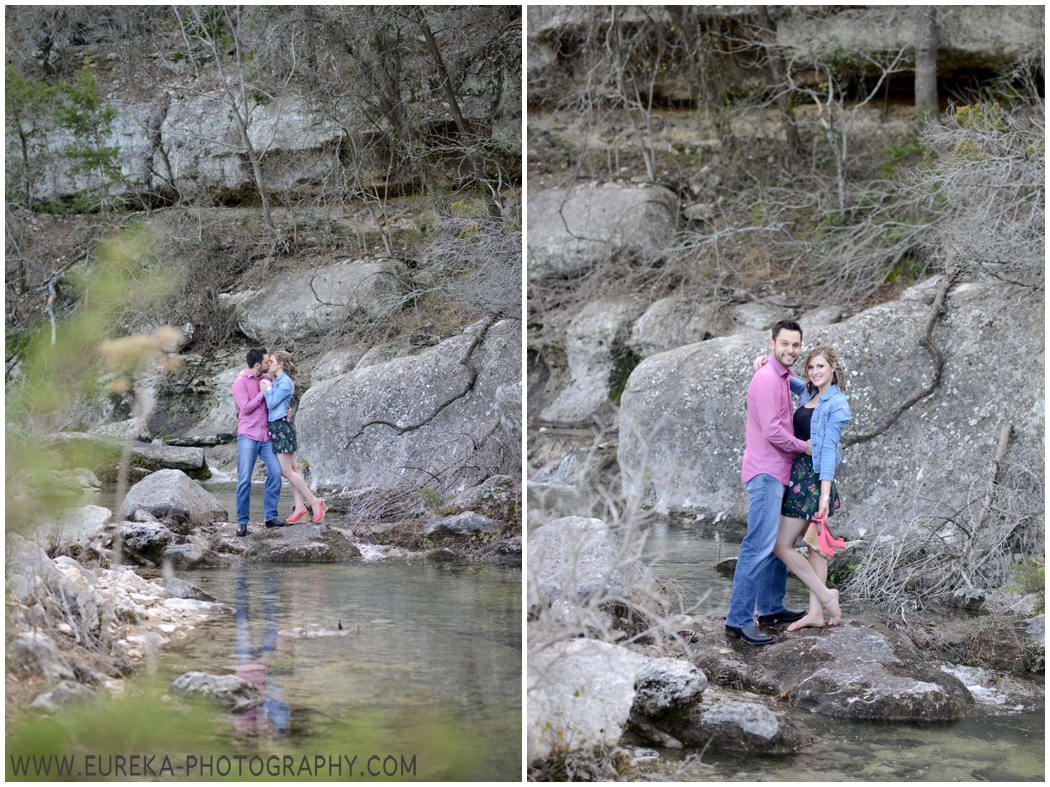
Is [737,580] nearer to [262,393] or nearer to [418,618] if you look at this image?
[418,618]

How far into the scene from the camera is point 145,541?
3.33 meters

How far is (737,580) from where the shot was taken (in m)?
3.39

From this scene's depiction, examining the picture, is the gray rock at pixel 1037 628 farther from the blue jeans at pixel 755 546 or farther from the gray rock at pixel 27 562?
the gray rock at pixel 27 562

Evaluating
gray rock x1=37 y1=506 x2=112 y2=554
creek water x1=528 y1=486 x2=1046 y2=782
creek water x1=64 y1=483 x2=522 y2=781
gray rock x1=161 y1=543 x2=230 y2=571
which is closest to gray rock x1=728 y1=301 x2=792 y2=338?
creek water x1=528 y1=486 x2=1046 y2=782

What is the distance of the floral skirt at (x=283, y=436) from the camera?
396cm

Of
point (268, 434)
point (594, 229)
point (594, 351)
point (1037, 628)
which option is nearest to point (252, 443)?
point (268, 434)

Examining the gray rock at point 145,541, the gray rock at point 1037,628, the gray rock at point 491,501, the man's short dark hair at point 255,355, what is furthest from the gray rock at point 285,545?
the gray rock at point 1037,628

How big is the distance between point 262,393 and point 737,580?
1926mm

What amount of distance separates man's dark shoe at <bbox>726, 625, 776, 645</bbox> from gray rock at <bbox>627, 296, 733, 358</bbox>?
14.8ft

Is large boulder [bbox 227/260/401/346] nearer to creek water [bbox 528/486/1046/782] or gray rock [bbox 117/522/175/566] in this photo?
gray rock [bbox 117/522/175/566]

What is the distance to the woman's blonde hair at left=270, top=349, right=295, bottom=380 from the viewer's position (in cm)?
355

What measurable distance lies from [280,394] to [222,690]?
5.07ft

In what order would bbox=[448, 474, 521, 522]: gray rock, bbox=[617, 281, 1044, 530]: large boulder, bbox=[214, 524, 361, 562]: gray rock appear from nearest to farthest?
bbox=[214, 524, 361, 562]: gray rock < bbox=[448, 474, 521, 522]: gray rock < bbox=[617, 281, 1044, 530]: large boulder

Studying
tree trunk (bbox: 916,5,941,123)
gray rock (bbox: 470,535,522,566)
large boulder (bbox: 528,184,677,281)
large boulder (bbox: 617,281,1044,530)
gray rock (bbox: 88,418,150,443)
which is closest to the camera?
gray rock (bbox: 88,418,150,443)
